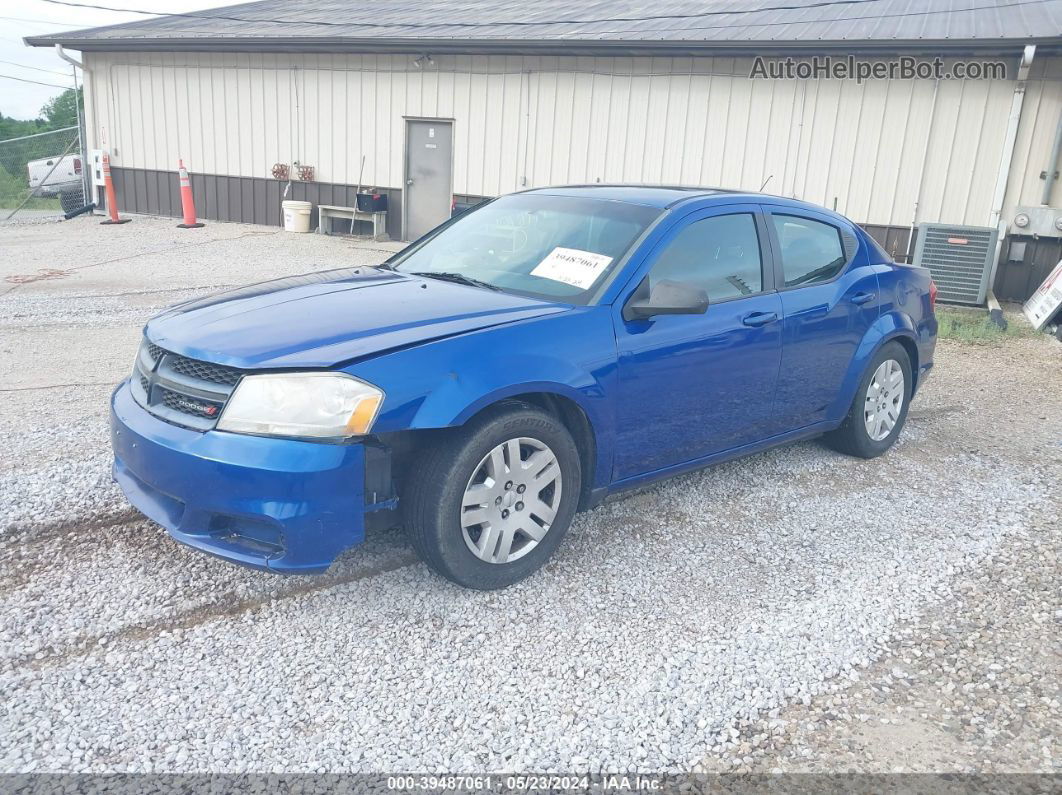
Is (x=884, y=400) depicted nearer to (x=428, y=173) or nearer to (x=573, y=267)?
(x=573, y=267)

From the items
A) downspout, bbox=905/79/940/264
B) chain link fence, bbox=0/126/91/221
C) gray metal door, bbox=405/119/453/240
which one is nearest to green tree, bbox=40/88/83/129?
chain link fence, bbox=0/126/91/221

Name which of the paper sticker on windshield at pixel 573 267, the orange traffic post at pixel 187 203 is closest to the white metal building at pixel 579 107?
the orange traffic post at pixel 187 203

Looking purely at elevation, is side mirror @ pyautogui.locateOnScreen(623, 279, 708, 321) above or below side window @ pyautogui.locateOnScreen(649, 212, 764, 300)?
below

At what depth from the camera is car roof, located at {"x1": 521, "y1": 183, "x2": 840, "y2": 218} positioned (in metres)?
4.23

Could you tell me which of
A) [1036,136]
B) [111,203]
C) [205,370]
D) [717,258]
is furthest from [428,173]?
[205,370]

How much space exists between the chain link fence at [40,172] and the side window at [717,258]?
59.2ft

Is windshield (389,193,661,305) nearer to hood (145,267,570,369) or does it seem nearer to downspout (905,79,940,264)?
hood (145,267,570,369)

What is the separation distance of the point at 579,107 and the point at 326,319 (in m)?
11.2

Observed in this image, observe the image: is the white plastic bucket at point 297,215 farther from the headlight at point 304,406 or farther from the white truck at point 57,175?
the headlight at point 304,406

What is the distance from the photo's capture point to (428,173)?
599 inches

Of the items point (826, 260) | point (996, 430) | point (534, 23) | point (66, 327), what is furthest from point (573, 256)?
point (534, 23)

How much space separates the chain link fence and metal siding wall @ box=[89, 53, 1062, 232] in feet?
7.29

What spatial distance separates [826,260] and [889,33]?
8.19m

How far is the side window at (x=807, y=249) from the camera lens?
4574 millimetres
